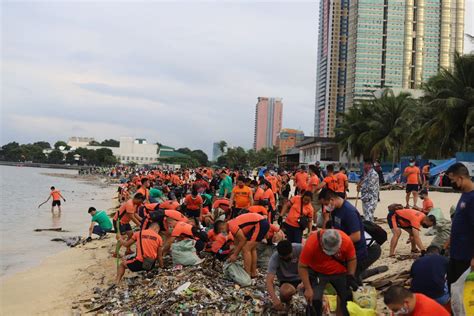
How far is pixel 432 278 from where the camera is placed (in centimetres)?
436

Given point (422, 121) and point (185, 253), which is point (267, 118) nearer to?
point (422, 121)

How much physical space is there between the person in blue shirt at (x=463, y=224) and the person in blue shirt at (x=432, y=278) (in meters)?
0.27

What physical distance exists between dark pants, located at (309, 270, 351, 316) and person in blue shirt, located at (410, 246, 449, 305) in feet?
2.25

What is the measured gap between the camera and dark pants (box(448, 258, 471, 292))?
404cm

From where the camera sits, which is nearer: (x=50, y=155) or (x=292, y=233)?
(x=292, y=233)

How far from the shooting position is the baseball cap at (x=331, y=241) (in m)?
4.23

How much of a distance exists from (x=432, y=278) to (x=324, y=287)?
1059 millimetres

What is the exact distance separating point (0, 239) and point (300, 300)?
36.4 feet

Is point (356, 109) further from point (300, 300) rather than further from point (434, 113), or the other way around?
point (300, 300)

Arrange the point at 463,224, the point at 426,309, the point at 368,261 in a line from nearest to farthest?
1. the point at 426,309
2. the point at 463,224
3. the point at 368,261

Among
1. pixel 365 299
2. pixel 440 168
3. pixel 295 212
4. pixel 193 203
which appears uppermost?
pixel 440 168

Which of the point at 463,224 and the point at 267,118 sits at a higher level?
the point at 267,118

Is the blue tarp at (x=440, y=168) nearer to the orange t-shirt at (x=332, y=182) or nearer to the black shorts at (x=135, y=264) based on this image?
the orange t-shirt at (x=332, y=182)

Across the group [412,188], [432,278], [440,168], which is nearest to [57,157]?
[440,168]
